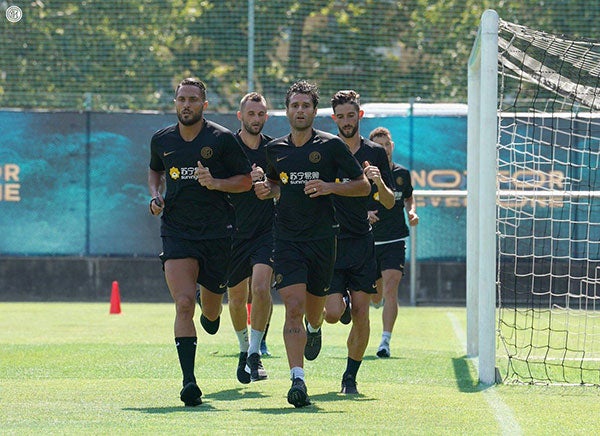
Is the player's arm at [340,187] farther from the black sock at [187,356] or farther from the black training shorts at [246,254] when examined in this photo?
the black training shorts at [246,254]

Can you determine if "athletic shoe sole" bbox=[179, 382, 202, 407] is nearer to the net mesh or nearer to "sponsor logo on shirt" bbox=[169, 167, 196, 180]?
"sponsor logo on shirt" bbox=[169, 167, 196, 180]

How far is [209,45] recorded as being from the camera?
26594 mm

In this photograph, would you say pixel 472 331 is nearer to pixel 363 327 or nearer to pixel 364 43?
pixel 363 327

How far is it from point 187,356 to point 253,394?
0.88 meters

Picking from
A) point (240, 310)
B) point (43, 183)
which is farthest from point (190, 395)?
point (43, 183)

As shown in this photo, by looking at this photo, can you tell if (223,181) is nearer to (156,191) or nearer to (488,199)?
(156,191)

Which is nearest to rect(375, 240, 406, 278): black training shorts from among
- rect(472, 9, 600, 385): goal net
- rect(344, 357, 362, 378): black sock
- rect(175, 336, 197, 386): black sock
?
rect(472, 9, 600, 385): goal net

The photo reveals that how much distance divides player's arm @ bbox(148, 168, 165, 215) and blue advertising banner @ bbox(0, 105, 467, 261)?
13.0m

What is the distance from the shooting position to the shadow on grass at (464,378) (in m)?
10.5

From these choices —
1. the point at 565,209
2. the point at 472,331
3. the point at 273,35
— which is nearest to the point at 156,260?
the point at 273,35

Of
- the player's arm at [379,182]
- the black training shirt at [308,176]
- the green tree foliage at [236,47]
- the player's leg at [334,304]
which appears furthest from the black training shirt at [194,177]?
→ the green tree foliage at [236,47]

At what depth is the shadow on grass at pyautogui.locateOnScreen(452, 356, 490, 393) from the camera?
1047cm

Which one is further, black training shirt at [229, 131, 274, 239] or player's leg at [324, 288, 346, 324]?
black training shirt at [229, 131, 274, 239]

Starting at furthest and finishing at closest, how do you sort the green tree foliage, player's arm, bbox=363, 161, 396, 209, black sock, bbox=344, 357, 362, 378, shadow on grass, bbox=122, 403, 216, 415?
the green tree foliage < black sock, bbox=344, 357, 362, 378 < player's arm, bbox=363, 161, 396, 209 < shadow on grass, bbox=122, 403, 216, 415
